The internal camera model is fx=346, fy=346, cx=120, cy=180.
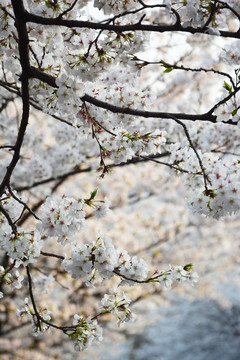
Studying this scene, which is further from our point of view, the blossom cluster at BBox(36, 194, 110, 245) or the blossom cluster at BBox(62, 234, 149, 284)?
the blossom cluster at BBox(36, 194, 110, 245)

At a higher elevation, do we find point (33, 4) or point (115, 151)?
point (33, 4)

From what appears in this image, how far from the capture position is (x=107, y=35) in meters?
2.54

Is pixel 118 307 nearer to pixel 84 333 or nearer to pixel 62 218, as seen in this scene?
pixel 84 333

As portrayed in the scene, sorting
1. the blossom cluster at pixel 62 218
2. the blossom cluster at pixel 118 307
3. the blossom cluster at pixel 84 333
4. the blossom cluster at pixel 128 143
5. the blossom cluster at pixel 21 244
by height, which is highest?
the blossom cluster at pixel 128 143

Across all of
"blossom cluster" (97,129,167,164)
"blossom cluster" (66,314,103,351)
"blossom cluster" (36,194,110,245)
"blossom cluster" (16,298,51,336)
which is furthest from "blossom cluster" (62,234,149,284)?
"blossom cluster" (97,129,167,164)

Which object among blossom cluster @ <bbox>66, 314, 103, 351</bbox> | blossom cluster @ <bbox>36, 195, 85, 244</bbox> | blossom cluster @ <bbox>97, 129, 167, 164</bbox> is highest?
blossom cluster @ <bbox>97, 129, 167, 164</bbox>

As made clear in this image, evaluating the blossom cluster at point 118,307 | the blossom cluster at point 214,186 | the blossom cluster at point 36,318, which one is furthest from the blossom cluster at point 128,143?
the blossom cluster at point 36,318

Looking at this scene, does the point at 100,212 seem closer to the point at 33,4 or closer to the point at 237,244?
the point at 33,4

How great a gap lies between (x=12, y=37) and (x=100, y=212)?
1.37 metres

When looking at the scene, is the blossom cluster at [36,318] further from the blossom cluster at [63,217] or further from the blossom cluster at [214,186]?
the blossom cluster at [214,186]

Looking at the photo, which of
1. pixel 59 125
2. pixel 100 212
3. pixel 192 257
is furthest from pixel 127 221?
pixel 100 212

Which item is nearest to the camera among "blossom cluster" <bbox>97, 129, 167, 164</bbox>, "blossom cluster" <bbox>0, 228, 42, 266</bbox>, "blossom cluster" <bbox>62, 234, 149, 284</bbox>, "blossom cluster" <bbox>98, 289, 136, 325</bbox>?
"blossom cluster" <bbox>62, 234, 149, 284</bbox>

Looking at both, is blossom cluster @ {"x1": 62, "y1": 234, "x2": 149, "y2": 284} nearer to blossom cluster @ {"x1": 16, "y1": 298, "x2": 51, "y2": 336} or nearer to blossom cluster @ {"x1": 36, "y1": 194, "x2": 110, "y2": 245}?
blossom cluster @ {"x1": 36, "y1": 194, "x2": 110, "y2": 245}

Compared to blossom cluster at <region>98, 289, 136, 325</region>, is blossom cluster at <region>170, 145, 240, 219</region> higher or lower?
higher
